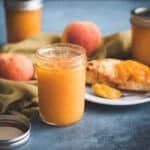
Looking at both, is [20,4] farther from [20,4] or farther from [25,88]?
[25,88]

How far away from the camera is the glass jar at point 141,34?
4.13ft

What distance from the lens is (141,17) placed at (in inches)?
49.4

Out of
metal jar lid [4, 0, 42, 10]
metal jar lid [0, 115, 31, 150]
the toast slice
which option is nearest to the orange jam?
the toast slice

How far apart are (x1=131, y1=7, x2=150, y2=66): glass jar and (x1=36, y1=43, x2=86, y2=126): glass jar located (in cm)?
29

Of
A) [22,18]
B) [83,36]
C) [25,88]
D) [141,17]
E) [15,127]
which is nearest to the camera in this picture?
[15,127]

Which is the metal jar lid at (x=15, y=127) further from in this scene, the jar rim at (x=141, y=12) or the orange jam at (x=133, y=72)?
the jar rim at (x=141, y=12)

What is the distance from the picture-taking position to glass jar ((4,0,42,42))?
4.80 feet

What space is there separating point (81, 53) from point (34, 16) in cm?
53

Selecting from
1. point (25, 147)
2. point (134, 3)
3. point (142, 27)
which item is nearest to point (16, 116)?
point (25, 147)

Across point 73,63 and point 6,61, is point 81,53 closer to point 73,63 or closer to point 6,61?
point 73,63

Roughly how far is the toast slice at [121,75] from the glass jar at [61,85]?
0.46ft

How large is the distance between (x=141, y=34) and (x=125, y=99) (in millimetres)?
245

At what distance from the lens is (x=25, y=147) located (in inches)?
36.5

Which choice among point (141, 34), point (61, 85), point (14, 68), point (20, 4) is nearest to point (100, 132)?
point (61, 85)
